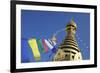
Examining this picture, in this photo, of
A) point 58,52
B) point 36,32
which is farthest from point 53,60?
point 36,32

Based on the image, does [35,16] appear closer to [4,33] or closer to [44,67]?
[4,33]

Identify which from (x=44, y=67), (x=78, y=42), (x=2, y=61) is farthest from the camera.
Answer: (x=78, y=42)

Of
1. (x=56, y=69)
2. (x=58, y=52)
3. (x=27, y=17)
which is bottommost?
(x=56, y=69)

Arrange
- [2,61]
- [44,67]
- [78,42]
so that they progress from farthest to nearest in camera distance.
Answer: [78,42], [44,67], [2,61]

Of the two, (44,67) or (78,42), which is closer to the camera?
(44,67)

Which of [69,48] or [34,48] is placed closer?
[34,48]

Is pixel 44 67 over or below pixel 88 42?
below

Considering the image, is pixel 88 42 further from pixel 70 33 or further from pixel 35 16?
pixel 35 16
